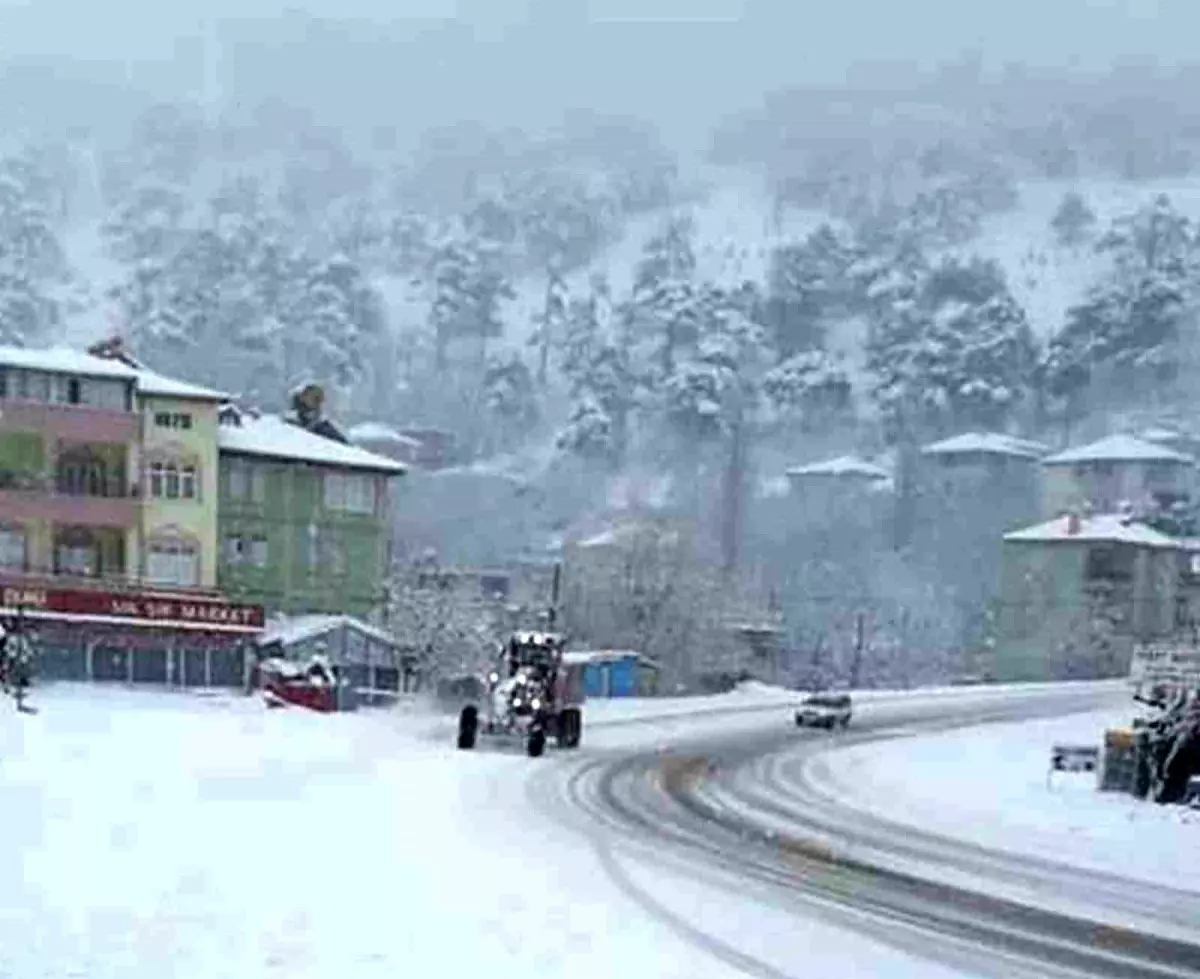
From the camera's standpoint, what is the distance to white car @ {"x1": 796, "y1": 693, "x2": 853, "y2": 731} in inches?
2714

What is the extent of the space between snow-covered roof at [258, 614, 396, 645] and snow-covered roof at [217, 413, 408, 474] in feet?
19.5

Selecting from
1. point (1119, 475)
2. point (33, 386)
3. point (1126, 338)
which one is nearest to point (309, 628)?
point (33, 386)

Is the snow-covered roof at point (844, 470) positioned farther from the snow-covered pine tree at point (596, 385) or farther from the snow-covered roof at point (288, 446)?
the snow-covered roof at point (288, 446)

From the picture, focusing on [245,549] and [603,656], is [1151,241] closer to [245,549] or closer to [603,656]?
[603,656]

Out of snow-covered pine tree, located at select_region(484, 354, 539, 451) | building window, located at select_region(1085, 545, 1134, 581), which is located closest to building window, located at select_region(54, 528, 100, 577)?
building window, located at select_region(1085, 545, 1134, 581)

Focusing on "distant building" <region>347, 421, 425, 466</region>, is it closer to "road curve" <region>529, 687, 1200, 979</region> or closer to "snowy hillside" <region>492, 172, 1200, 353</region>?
"snowy hillside" <region>492, 172, 1200, 353</region>

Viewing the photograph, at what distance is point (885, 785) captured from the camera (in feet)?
150

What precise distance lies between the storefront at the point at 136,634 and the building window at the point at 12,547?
7.36m

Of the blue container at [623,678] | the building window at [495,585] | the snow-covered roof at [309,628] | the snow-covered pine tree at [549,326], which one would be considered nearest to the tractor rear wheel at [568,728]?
the snow-covered roof at [309,628]

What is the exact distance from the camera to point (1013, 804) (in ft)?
135

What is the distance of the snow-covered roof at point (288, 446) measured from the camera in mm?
82375

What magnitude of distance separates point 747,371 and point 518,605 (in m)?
61.3

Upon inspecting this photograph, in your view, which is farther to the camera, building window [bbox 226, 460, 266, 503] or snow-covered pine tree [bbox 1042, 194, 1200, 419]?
snow-covered pine tree [bbox 1042, 194, 1200, 419]

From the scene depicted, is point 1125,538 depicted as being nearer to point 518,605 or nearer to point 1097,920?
point 518,605
